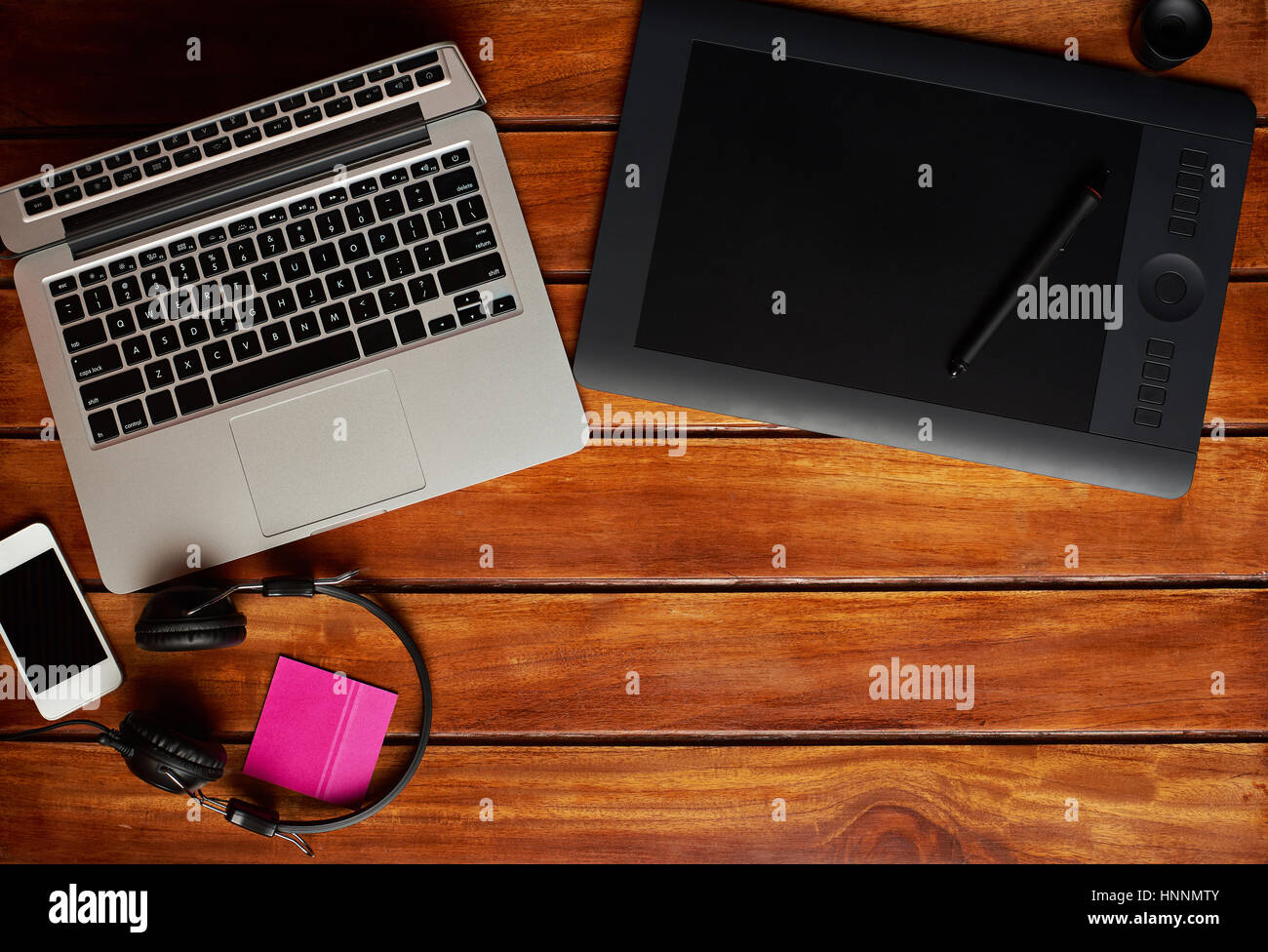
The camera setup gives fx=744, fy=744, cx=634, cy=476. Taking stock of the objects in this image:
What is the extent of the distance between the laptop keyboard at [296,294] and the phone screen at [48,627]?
0.17 meters

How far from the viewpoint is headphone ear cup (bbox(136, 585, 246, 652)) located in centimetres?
70

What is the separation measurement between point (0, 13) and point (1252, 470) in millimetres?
1423

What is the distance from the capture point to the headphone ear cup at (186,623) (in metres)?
0.70

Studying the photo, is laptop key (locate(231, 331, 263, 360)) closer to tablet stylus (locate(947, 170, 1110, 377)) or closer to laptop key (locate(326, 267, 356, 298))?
laptop key (locate(326, 267, 356, 298))

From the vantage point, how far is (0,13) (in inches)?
32.0

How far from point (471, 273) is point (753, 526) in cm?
38

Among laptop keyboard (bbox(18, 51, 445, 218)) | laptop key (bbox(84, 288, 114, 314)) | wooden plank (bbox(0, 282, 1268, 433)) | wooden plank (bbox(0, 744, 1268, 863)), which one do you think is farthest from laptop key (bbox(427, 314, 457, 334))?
wooden plank (bbox(0, 744, 1268, 863))

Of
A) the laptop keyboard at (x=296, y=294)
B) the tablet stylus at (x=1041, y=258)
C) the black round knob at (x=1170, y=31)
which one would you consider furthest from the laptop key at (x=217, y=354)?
the black round knob at (x=1170, y=31)

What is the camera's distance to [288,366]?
2.40 feet

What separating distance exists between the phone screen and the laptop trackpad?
23 centimetres

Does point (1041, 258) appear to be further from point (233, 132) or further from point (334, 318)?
point (233, 132)

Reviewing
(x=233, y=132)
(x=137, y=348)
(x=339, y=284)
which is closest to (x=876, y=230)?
(x=339, y=284)

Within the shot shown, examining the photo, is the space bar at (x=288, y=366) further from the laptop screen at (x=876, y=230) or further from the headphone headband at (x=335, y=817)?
the laptop screen at (x=876, y=230)
